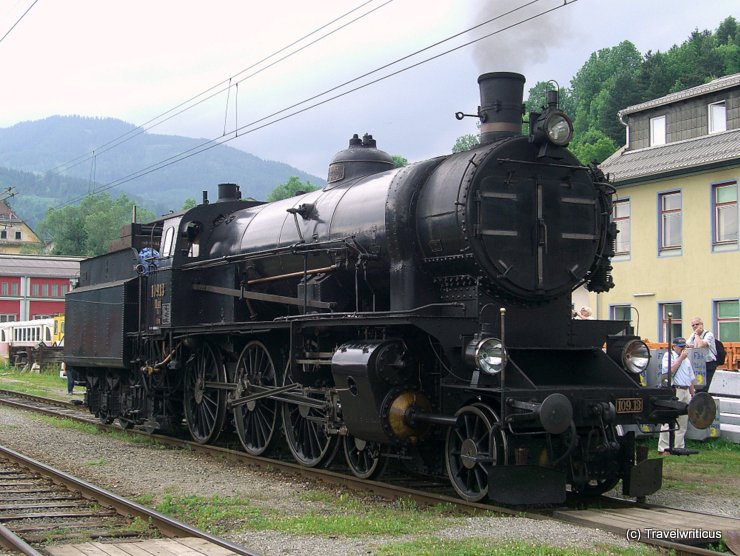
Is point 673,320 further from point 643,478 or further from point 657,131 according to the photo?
point 643,478

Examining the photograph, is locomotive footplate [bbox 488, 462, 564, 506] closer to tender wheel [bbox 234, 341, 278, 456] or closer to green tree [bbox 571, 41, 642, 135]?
tender wheel [bbox 234, 341, 278, 456]

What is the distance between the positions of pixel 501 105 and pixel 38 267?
65.2 metres

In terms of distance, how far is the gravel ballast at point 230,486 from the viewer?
275 inches

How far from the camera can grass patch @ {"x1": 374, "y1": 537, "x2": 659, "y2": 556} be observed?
6.41 metres

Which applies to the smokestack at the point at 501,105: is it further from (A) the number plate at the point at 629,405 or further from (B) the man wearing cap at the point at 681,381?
(B) the man wearing cap at the point at 681,381

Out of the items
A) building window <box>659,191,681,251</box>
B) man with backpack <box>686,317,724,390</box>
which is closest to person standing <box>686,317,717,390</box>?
man with backpack <box>686,317,724,390</box>

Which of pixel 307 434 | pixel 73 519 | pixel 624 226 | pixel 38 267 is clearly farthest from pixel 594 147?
pixel 73 519

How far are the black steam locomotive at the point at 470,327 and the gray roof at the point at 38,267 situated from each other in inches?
2370

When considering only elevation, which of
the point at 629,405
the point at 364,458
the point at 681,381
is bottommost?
the point at 364,458

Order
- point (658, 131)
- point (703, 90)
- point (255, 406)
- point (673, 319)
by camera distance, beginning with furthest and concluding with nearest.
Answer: point (658, 131) → point (703, 90) → point (673, 319) → point (255, 406)

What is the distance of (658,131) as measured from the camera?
96.2 feet

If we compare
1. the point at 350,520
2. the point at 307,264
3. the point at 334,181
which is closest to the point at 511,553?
the point at 350,520

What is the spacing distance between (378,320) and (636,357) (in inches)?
109

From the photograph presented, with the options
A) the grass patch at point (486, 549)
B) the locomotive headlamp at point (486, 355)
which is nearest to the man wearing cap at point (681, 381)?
the locomotive headlamp at point (486, 355)
